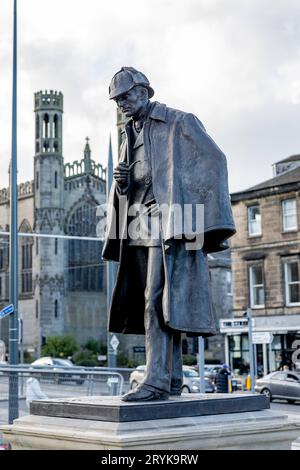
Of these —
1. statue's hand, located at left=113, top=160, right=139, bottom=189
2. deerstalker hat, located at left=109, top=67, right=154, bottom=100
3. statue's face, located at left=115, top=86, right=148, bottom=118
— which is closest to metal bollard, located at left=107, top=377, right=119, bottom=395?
statue's hand, located at left=113, top=160, right=139, bottom=189

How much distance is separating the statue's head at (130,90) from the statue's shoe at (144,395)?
84.0 inches

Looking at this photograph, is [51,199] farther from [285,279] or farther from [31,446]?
[31,446]

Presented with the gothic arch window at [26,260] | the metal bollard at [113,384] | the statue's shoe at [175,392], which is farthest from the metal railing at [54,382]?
the gothic arch window at [26,260]

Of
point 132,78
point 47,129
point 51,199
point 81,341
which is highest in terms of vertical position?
point 47,129

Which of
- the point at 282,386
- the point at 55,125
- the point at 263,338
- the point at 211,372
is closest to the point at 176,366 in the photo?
the point at 282,386

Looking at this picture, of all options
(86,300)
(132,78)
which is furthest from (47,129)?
(132,78)

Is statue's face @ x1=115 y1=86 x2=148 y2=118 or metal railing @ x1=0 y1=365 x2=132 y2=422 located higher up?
statue's face @ x1=115 y1=86 x2=148 y2=118

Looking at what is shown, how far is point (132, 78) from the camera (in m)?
6.23

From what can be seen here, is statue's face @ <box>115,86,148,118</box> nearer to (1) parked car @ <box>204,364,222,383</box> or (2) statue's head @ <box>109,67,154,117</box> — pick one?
(2) statue's head @ <box>109,67,154,117</box>

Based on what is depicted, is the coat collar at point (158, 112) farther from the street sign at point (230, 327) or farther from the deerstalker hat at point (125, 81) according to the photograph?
the street sign at point (230, 327)

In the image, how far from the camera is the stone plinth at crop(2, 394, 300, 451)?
16.2 feet

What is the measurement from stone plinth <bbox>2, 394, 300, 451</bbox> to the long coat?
60 centimetres
